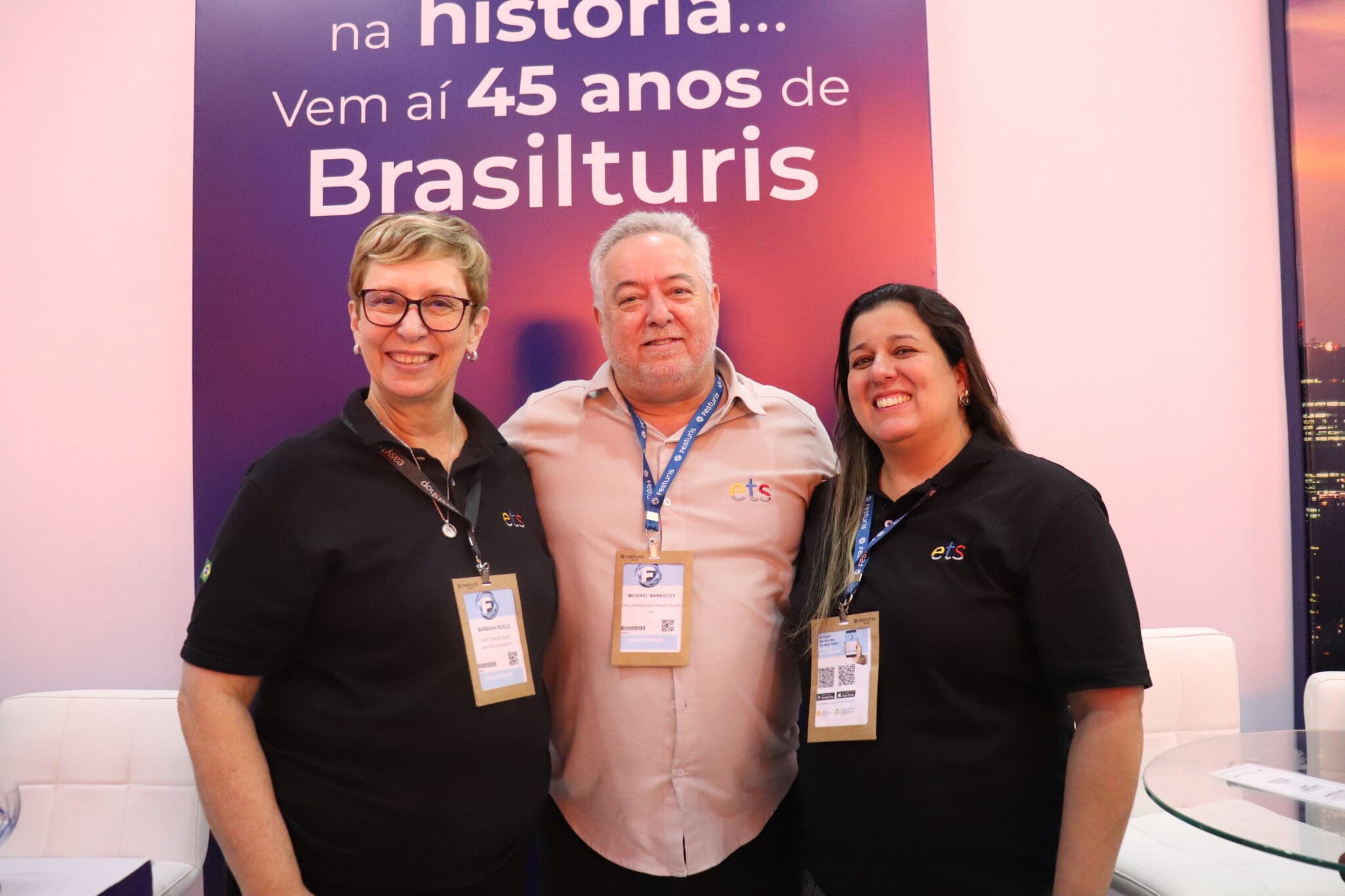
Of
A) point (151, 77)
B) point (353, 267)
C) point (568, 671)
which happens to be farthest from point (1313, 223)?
point (151, 77)

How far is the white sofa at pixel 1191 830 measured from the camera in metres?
2.22

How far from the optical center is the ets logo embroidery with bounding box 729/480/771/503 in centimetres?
214

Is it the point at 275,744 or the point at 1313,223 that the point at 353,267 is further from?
the point at 1313,223

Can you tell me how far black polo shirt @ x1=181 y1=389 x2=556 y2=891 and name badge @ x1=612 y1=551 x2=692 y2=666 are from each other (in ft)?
1.09

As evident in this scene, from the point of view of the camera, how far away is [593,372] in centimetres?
284

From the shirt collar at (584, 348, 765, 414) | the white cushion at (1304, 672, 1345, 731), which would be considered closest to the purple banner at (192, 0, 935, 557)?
the shirt collar at (584, 348, 765, 414)

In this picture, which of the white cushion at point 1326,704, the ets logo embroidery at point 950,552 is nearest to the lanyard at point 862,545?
the ets logo embroidery at point 950,552

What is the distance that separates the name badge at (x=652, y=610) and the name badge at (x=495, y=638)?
0.24 meters

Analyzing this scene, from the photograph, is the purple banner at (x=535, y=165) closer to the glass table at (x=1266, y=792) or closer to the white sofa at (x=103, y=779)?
the white sofa at (x=103, y=779)

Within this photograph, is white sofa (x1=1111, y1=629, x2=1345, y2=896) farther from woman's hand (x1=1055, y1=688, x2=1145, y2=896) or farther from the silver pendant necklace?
the silver pendant necklace

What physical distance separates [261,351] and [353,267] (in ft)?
3.88

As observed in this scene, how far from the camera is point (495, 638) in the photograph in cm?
177

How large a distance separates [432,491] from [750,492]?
→ 74 cm

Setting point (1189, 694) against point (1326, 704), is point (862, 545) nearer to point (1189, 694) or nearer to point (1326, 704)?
point (1189, 694)
